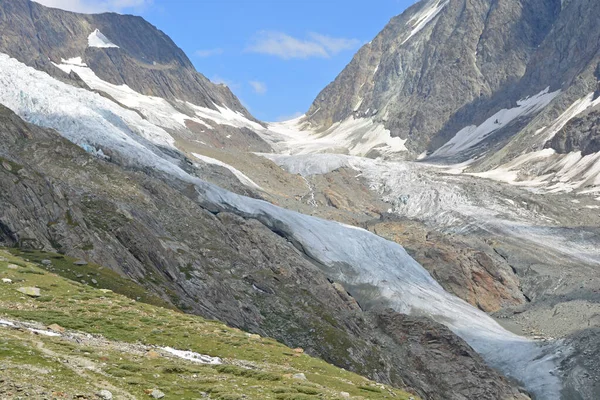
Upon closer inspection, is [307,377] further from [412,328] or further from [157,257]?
[412,328]

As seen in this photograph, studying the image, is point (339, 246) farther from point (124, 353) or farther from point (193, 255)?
point (124, 353)

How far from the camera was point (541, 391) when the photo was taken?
113 meters

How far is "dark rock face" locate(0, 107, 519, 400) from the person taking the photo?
5897 cm

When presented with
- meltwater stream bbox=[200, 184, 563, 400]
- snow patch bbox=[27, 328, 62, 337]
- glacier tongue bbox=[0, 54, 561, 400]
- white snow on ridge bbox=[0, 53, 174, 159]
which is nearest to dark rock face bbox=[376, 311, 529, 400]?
meltwater stream bbox=[200, 184, 563, 400]

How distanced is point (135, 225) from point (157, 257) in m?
4.06

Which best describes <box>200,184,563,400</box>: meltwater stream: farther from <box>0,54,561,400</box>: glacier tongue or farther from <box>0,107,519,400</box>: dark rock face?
<box>0,107,519,400</box>: dark rock face

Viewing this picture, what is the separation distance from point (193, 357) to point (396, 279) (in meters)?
124

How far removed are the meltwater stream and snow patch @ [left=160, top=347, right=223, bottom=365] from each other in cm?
9360

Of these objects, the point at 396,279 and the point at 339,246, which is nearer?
the point at 396,279

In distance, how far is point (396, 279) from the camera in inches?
6068

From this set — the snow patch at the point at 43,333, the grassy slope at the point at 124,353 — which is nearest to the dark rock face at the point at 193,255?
the grassy slope at the point at 124,353

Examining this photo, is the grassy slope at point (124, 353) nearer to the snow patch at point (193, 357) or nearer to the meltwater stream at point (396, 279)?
the snow patch at point (193, 357)

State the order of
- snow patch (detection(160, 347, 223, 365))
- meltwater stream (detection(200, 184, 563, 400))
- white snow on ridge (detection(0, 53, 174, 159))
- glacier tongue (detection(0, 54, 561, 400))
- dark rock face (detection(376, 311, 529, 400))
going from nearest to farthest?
snow patch (detection(160, 347, 223, 365)), dark rock face (detection(376, 311, 529, 400)), meltwater stream (detection(200, 184, 563, 400)), glacier tongue (detection(0, 54, 561, 400)), white snow on ridge (detection(0, 53, 174, 159))

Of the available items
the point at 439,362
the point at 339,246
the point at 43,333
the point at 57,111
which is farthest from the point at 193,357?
the point at 57,111
